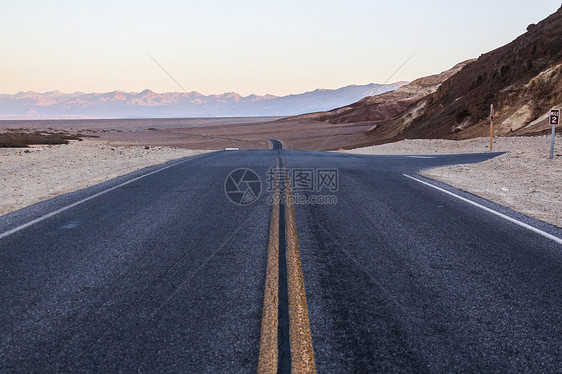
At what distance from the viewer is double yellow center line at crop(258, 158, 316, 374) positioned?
305 cm

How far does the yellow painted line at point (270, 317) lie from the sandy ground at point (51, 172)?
6.24 m

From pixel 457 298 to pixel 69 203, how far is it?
7.84 m

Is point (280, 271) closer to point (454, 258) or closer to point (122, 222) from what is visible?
point (454, 258)

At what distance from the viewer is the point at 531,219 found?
24.5ft

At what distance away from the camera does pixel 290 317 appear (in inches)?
146

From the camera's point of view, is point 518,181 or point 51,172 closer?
point 518,181

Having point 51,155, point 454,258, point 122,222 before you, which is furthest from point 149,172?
point 454,258

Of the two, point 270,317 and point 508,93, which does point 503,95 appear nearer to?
point 508,93

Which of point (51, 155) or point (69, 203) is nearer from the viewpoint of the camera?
point (69, 203)

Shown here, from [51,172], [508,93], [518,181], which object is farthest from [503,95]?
[51,172]

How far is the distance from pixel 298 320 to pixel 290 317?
0.09 m

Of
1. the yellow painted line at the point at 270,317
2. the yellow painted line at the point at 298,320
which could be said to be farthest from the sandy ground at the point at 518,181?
the yellow painted line at the point at 270,317

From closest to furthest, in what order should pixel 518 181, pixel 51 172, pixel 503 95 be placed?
pixel 518 181 → pixel 51 172 → pixel 503 95

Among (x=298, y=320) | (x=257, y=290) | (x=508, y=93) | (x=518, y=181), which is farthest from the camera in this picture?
(x=508, y=93)
